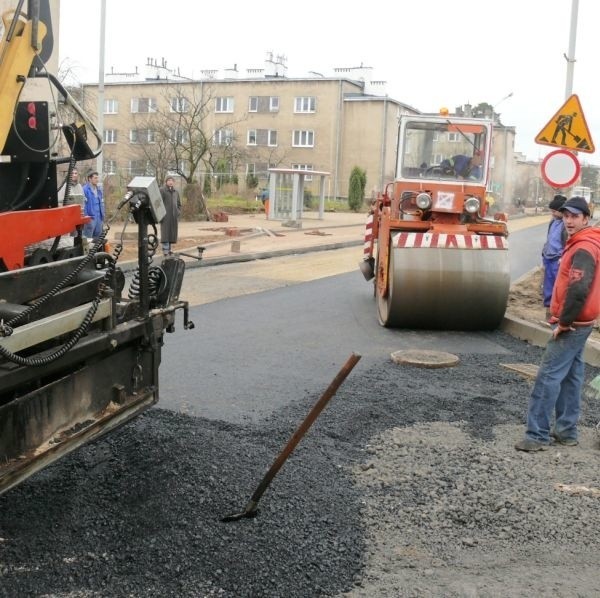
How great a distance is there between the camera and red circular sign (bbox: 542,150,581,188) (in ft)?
32.6

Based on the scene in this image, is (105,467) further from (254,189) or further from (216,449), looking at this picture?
(254,189)

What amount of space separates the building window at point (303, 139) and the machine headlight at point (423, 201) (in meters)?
48.1

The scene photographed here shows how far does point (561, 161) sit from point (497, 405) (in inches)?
188

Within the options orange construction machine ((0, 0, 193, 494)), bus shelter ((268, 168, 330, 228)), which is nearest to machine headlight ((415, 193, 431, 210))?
orange construction machine ((0, 0, 193, 494))

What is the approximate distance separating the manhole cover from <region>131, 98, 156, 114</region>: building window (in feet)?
172

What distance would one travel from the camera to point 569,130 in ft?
32.1

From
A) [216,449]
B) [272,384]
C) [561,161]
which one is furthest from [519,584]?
[561,161]

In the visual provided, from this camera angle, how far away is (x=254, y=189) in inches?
1751

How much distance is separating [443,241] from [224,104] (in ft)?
173

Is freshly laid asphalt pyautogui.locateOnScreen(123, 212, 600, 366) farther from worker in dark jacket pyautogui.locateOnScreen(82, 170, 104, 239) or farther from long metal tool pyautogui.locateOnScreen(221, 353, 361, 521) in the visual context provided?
long metal tool pyautogui.locateOnScreen(221, 353, 361, 521)

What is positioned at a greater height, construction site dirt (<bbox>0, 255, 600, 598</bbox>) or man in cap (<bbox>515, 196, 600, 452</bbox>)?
man in cap (<bbox>515, 196, 600, 452</bbox>)

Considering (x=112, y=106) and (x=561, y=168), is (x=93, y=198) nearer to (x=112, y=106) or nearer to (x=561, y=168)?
(x=561, y=168)

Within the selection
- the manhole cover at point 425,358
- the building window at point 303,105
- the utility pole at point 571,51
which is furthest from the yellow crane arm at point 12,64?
the building window at point 303,105

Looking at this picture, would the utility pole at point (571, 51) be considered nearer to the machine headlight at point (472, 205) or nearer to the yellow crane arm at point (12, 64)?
the machine headlight at point (472, 205)
